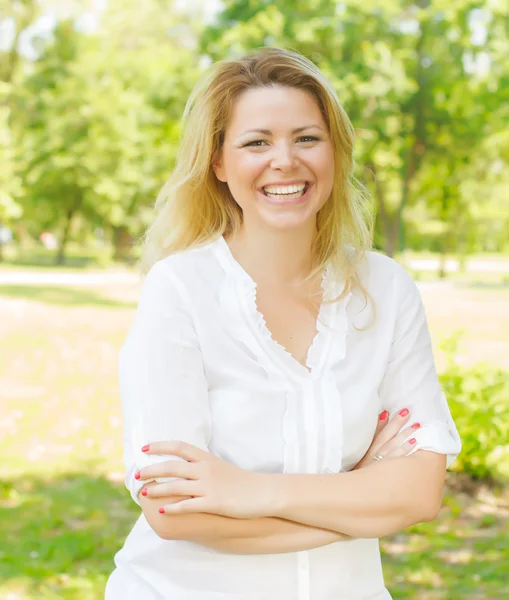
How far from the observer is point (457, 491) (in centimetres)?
579

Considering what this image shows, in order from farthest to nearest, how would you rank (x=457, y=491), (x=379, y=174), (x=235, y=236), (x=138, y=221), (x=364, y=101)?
(x=138, y=221) < (x=379, y=174) < (x=364, y=101) < (x=457, y=491) < (x=235, y=236)

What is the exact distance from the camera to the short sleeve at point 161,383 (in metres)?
1.86

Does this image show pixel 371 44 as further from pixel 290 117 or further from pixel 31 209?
pixel 290 117

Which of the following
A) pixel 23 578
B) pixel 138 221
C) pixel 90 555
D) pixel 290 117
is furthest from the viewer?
pixel 138 221

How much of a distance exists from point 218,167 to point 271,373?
636 millimetres

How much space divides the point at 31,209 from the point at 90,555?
3838 centimetres

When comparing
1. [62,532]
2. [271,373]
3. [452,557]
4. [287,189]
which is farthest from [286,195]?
[62,532]

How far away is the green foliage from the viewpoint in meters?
5.61

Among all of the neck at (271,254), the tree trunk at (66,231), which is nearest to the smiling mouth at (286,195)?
the neck at (271,254)

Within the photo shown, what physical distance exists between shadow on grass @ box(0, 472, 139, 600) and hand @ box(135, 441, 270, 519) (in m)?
2.79

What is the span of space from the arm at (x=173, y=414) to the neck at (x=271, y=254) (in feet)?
0.97

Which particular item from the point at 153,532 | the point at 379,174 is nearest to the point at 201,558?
the point at 153,532

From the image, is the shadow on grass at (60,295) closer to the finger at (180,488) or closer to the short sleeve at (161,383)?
the short sleeve at (161,383)

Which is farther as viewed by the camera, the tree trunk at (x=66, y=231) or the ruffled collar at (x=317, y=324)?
the tree trunk at (x=66, y=231)
